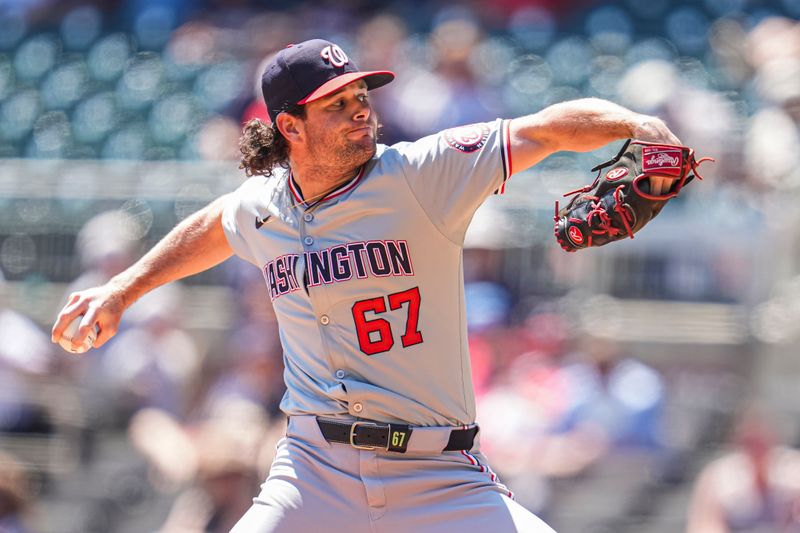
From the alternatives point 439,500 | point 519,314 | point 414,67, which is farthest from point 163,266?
point 414,67

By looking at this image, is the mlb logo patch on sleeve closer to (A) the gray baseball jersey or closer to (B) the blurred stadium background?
(A) the gray baseball jersey

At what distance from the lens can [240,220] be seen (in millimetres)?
3309

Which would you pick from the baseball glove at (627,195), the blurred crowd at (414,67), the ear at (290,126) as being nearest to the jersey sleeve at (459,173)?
the baseball glove at (627,195)

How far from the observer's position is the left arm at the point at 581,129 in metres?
2.73

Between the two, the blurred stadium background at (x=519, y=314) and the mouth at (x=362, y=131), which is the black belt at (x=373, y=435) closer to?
the mouth at (x=362, y=131)

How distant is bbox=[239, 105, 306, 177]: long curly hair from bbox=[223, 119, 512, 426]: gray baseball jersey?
1.19 feet

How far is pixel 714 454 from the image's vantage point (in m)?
5.62

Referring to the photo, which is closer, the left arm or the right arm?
the left arm

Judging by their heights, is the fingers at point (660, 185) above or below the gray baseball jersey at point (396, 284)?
above

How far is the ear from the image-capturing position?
324cm

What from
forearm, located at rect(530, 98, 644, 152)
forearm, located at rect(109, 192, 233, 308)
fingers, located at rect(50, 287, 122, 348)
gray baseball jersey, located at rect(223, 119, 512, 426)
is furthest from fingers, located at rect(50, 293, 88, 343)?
forearm, located at rect(530, 98, 644, 152)

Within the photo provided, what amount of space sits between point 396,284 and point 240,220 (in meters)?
0.57

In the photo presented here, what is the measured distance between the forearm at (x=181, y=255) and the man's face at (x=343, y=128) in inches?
16.0

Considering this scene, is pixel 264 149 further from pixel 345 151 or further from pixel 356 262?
pixel 356 262
